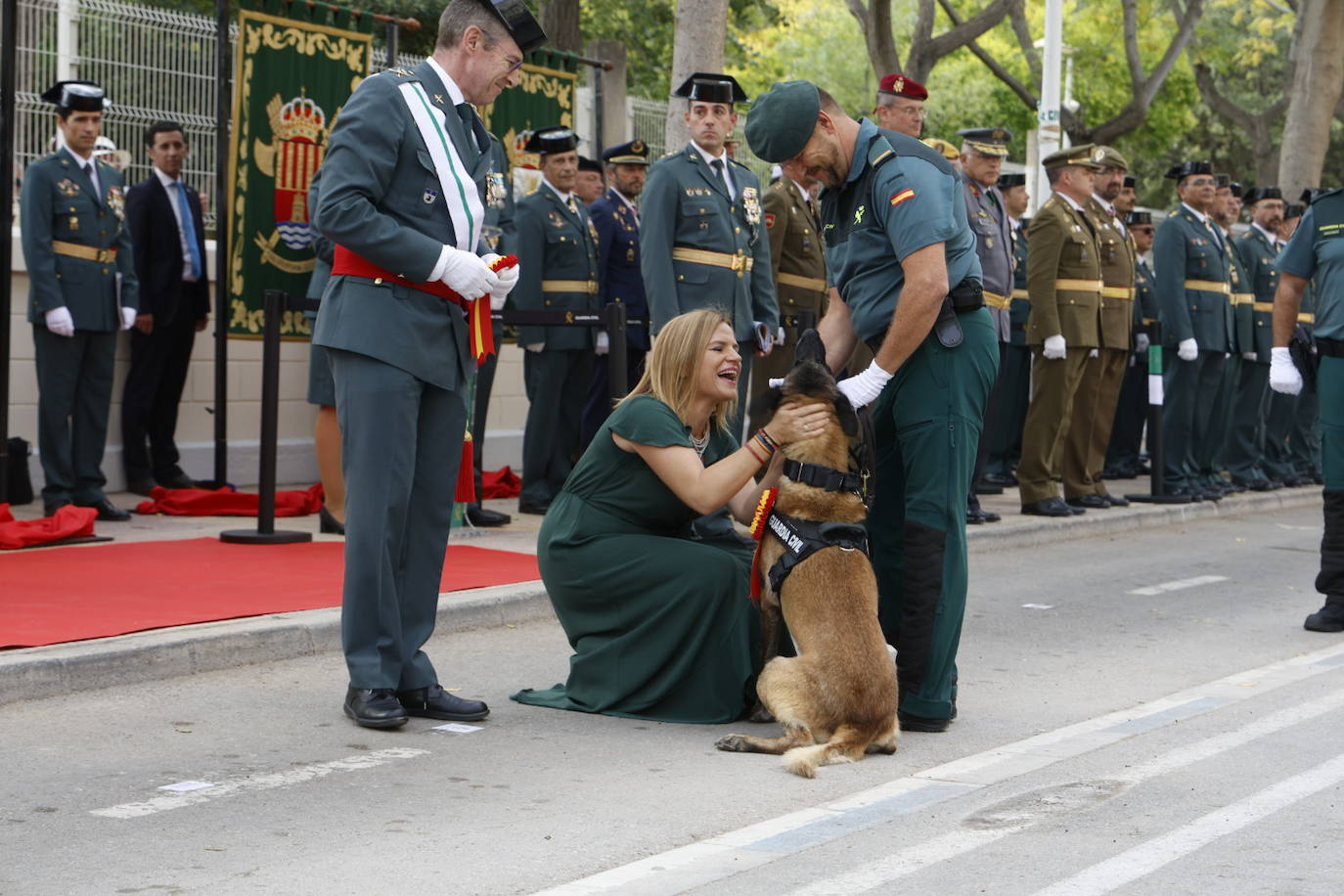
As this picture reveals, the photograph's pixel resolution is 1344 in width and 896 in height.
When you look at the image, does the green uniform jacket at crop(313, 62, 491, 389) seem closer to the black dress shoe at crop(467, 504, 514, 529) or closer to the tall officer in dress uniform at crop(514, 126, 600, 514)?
the black dress shoe at crop(467, 504, 514, 529)

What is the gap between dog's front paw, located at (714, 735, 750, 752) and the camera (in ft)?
18.4

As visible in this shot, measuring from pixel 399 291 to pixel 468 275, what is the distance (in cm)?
24

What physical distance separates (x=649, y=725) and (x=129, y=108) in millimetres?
7449

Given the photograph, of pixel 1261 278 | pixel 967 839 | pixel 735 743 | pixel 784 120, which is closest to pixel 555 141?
pixel 784 120

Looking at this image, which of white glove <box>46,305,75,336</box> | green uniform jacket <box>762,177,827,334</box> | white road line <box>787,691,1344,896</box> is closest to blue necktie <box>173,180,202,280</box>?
white glove <box>46,305,75,336</box>

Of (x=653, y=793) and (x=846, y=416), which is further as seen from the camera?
(x=846, y=416)

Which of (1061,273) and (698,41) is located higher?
(698,41)

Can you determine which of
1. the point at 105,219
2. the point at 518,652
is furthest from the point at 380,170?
the point at 105,219

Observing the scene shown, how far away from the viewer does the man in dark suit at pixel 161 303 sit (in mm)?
11672

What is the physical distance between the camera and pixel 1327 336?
8609mm

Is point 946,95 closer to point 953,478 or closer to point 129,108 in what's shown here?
point 129,108

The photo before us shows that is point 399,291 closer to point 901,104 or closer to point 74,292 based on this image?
point 74,292

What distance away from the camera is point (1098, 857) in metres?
4.51

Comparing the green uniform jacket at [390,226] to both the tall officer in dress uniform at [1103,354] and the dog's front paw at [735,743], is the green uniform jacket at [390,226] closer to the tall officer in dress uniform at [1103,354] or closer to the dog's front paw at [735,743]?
the dog's front paw at [735,743]
